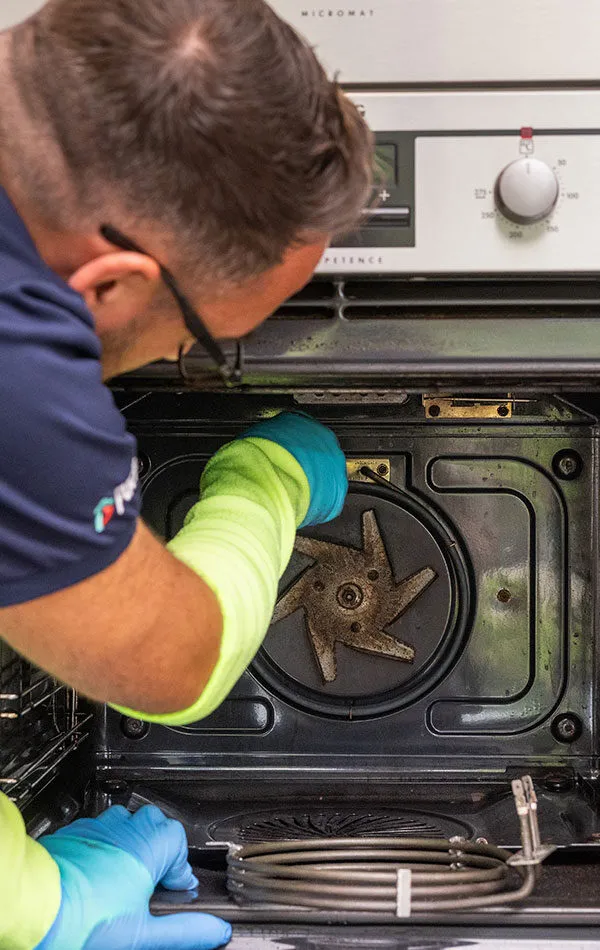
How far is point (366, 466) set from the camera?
1561mm

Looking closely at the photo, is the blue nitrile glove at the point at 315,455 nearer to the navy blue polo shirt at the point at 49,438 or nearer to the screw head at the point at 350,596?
the screw head at the point at 350,596

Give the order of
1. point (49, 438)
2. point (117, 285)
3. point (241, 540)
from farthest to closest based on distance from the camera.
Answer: point (241, 540)
point (117, 285)
point (49, 438)

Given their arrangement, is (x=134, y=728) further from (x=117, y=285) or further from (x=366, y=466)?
(x=117, y=285)

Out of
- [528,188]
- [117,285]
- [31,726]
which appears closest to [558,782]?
[31,726]

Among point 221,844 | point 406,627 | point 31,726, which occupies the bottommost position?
point 221,844

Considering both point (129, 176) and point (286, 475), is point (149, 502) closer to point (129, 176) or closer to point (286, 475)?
point (286, 475)

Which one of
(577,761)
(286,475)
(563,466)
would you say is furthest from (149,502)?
(577,761)

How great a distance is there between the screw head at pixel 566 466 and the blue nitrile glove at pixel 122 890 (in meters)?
0.79

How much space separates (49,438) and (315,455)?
2.24ft

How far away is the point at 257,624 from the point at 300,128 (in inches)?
20.9

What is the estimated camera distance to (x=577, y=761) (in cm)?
153

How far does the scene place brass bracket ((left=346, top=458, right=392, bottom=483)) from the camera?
1.56 meters

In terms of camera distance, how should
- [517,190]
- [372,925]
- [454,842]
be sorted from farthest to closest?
[454,842] < [372,925] < [517,190]

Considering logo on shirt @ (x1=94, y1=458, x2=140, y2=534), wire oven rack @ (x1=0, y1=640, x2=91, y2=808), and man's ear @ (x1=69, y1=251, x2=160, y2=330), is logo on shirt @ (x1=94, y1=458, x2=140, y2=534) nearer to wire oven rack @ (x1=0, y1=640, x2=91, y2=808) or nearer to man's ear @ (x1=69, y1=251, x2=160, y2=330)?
man's ear @ (x1=69, y1=251, x2=160, y2=330)
